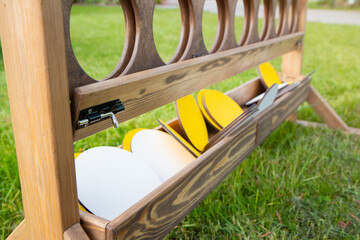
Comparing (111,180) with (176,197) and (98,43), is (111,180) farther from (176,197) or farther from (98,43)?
(98,43)

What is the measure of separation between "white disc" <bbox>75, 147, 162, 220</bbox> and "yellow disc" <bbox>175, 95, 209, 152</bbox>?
0.37 metres

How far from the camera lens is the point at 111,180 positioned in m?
0.97

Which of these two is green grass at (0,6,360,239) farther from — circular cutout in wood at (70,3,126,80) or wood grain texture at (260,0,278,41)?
circular cutout in wood at (70,3,126,80)

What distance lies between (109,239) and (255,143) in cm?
83

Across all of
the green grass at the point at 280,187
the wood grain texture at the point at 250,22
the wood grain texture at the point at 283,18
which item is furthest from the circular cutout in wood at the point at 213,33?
the green grass at the point at 280,187

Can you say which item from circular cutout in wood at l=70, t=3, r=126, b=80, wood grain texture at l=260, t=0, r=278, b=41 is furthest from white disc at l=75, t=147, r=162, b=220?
circular cutout in wood at l=70, t=3, r=126, b=80

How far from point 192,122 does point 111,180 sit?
60 centimetres

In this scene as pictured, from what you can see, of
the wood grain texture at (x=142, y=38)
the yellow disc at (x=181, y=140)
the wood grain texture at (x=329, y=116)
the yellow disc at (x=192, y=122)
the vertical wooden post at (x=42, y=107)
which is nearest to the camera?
the vertical wooden post at (x=42, y=107)

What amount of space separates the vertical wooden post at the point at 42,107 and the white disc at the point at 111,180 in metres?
0.15

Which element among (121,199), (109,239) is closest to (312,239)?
(121,199)

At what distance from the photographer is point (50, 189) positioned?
0.70 m

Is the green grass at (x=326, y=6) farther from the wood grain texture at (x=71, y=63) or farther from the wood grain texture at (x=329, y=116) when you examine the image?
the wood grain texture at (x=71, y=63)

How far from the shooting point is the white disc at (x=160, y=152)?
4.00 feet

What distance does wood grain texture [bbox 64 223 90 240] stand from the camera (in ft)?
2.37
